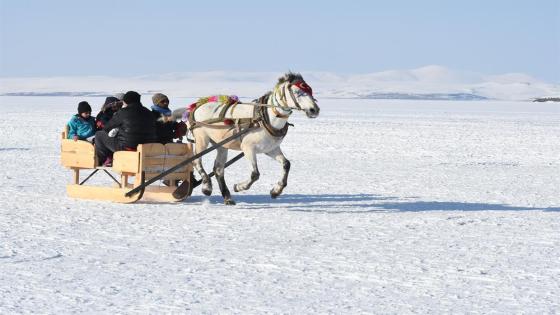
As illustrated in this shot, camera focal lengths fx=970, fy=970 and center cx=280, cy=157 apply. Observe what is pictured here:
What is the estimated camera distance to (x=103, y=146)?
31.9 feet

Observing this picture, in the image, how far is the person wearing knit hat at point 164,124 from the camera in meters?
10.0

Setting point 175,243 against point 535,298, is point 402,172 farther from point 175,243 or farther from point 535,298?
point 535,298

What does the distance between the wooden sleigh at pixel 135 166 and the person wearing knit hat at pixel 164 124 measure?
1.12ft

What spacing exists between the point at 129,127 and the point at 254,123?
123cm

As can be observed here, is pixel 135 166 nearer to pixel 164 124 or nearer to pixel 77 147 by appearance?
pixel 164 124

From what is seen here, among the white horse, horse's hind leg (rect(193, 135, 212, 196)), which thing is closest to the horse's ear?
the white horse

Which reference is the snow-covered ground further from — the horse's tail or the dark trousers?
the horse's tail

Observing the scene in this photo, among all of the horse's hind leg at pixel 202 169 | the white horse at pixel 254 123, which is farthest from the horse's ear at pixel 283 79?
the horse's hind leg at pixel 202 169

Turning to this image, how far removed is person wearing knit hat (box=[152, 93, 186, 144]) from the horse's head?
4.92ft

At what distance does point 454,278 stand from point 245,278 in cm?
129

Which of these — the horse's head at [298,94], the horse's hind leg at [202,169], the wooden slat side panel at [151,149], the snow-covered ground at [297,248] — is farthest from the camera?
the horse's hind leg at [202,169]

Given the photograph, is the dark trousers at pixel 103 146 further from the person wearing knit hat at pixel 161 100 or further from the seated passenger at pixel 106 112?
the person wearing knit hat at pixel 161 100

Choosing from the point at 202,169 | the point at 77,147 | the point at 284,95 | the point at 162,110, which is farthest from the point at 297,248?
the point at 77,147

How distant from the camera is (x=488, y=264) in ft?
21.2
